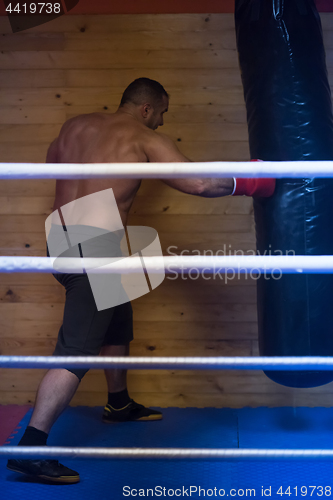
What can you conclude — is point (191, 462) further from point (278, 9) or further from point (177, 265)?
point (278, 9)

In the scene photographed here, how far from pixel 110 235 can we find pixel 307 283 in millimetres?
654

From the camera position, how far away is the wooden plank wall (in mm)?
1905

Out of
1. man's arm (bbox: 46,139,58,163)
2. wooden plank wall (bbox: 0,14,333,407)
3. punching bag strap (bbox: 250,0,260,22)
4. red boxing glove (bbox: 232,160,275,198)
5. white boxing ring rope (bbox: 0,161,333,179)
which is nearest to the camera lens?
white boxing ring rope (bbox: 0,161,333,179)

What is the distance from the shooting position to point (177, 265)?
62 cm

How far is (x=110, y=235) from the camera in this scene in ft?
4.50

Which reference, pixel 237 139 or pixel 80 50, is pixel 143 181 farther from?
pixel 80 50

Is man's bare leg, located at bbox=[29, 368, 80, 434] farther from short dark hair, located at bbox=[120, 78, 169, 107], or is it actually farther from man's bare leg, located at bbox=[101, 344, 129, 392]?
short dark hair, located at bbox=[120, 78, 169, 107]

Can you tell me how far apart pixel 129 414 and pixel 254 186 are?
1.15 meters

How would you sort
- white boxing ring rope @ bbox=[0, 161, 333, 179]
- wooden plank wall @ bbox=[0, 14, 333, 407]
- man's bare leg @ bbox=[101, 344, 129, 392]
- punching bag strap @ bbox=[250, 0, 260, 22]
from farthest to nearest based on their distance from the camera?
wooden plank wall @ bbox=[0, 14, 333, 407] < man's bare leg @ bbox=[101, 344, 129, 392] < punching bag strap @ bbox=[250, 0, 260, 22] < white boxing ring rope @ bbox=[0, 161, 333, 179]

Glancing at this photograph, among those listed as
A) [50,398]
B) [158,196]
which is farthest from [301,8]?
[50,398]

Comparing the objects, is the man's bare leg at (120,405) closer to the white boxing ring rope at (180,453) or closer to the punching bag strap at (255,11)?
the white boxing ring rope at (180,453)

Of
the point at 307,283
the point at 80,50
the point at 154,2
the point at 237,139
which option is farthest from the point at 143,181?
the point at 307,283

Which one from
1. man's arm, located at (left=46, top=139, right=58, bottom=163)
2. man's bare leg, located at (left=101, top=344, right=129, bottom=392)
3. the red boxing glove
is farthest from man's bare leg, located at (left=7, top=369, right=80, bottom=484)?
man's arm, located at (left=46, top=139, right=58, bottom=163)

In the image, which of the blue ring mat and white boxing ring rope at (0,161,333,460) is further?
the blue ring mat
